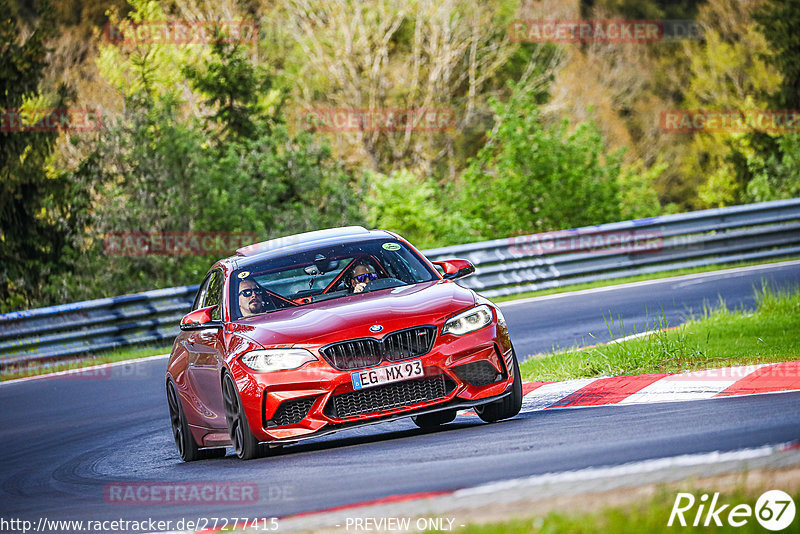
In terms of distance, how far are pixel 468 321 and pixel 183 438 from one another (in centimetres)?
267

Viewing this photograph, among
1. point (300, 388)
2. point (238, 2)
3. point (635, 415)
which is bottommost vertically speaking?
point (635, 415)

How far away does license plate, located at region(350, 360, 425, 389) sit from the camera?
752 centimetres

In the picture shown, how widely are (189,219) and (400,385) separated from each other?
19.1 m

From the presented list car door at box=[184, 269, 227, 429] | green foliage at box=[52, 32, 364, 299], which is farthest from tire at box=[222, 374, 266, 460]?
green foliage at box=[52, 32, 364, 299]

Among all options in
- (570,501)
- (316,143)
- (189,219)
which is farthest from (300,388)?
(316,143)

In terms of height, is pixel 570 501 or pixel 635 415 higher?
pixel 570 501

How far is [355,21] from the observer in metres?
40.1

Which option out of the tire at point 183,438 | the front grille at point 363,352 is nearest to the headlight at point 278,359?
the front grille at point 363,352

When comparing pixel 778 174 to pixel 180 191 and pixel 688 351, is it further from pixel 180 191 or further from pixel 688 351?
pixel 688 351

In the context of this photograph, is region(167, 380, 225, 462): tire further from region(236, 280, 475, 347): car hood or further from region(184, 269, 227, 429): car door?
region(236, 280, 475, 347): car hood

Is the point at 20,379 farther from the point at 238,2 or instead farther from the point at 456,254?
the point at 238,2

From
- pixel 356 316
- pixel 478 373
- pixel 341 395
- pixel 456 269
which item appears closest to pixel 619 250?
pixel 456 269

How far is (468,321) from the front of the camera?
7852mm

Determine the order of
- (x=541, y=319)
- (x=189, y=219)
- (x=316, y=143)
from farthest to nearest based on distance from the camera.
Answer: (x=316, y=143), (x=189, y=219), (x=541, y=319)
